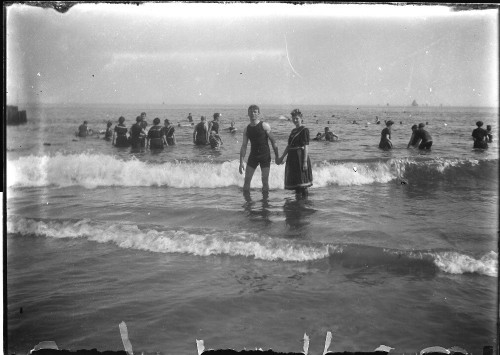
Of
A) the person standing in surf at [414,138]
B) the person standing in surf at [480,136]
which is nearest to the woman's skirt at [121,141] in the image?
the person standing in surf at [414,138]

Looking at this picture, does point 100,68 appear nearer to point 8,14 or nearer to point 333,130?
point 8,14

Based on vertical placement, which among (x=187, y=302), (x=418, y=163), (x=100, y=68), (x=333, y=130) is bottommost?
(x=187, y=302)

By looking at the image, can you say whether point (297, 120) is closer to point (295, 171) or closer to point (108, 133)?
point (295, 171)

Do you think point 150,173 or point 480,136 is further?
point 150,173

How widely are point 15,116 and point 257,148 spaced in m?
2.99

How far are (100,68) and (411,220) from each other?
180 inches

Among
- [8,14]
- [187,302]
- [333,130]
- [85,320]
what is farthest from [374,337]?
[8,14]

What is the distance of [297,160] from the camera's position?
5.68 metres

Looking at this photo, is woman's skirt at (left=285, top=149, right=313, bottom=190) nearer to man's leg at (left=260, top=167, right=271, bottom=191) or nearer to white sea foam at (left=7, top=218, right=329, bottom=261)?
man's leg at (left=260, top=167, right=271, bottom=191)

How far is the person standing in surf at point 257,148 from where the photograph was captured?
5574mm

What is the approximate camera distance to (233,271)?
523 centimetres

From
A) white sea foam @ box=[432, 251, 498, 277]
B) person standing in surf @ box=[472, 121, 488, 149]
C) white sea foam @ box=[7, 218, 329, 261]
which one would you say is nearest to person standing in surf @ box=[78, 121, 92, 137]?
white sea foam @ box=[7, 218, 329, 261]

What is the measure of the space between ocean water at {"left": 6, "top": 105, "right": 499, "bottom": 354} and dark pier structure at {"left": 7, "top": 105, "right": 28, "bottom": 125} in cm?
8

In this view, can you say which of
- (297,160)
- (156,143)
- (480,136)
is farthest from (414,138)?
(156,143)
